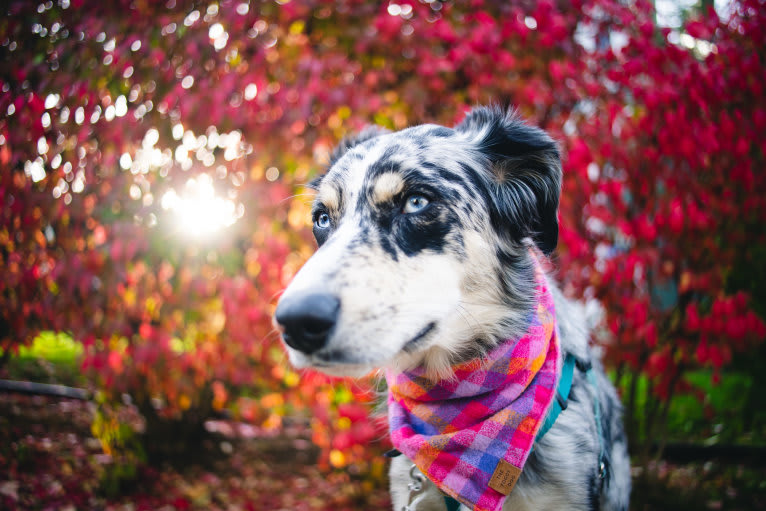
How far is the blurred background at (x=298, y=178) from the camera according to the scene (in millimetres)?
3033

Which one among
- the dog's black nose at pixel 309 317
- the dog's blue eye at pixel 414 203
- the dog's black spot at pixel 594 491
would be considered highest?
the dog's blue eye at pixel 414 203

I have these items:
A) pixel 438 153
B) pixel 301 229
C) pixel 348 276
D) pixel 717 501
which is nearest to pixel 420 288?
pixel 348 276

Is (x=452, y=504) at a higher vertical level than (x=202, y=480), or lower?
higher

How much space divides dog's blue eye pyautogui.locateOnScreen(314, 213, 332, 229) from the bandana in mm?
790

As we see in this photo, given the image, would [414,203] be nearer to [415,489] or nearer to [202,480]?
[415,489]

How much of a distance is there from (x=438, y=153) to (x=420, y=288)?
0.65 m

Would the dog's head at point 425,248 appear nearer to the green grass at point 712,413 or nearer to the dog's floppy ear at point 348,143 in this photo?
the dog's floppy ear at point 348,143

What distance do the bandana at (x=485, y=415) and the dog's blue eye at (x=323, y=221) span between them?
790 millimetres

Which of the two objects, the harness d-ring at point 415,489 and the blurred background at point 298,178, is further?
the blurred background at point 298,178

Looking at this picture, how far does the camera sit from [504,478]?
167cm

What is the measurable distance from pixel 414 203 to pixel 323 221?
0.51m

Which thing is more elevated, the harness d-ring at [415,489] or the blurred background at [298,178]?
the blurred background at [298,178]

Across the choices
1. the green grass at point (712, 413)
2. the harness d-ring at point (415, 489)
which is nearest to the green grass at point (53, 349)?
the harness d-ring at point (415, 489)

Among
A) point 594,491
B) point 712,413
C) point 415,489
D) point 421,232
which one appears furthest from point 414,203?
point 712,413
